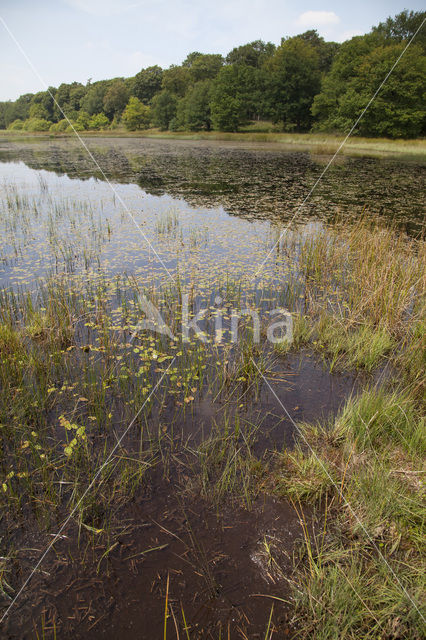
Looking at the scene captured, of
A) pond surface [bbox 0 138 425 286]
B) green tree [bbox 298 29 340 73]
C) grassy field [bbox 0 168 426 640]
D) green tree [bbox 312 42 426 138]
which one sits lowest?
grassy field [bbox 0 168 426 640]

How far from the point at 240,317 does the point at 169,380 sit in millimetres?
1374

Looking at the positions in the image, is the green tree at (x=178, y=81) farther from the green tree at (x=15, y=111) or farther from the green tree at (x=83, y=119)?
the green tree at (x=15, y=111)

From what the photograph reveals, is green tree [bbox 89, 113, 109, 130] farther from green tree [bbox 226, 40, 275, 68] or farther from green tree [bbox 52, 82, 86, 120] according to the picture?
green tree [bbox 226, 40, 275, 68]

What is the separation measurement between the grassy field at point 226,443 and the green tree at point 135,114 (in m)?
Answer: 55.7

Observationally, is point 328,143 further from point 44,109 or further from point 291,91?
point 44,109

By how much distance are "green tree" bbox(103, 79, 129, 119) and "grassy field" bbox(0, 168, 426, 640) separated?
68.2 meters

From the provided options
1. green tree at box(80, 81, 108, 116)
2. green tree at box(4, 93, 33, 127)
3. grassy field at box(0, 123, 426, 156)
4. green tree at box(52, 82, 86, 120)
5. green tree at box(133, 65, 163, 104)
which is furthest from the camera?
green tree at box(4, 93, 33, 127)

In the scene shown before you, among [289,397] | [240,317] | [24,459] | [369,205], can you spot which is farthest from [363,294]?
[369,205]

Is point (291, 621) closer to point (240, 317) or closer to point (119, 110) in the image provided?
point (240, 317)

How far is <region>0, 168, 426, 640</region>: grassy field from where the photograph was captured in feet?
5.21

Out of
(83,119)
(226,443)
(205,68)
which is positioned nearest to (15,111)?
(83,119)

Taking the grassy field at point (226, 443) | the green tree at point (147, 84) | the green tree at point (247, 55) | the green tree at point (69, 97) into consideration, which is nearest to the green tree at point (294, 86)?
the green tree at point (247, 55)

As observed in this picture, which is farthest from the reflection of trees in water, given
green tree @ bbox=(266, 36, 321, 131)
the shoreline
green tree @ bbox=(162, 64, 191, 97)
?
green tree @ bbox=(162, 64, 191, 97)

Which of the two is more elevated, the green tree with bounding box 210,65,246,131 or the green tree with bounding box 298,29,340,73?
the green tree with bounding box 298,29,340,73
